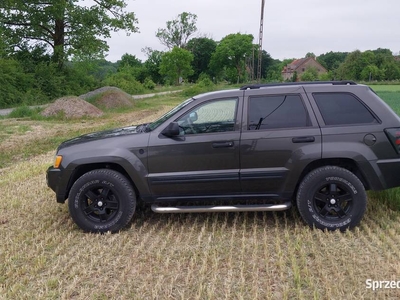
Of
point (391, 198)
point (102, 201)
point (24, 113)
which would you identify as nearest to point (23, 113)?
point (24, 113)

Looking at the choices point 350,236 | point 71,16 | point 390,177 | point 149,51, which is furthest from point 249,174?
point 149,51

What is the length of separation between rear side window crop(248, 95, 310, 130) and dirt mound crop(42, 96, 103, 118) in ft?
48.0

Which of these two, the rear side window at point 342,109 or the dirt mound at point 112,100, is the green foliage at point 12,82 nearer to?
the dirt mound at point 112,100

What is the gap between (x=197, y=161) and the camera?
4801 millimetres

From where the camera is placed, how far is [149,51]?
250 feet

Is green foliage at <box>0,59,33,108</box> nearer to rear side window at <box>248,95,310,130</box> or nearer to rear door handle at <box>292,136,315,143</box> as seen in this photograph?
rear side window at <box>248,95,310,130</box>

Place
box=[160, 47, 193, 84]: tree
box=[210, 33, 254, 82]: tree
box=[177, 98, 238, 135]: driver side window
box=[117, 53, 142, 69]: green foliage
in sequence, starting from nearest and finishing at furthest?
1. box=[177, 98, 238, 135]: driver side window
2. box=[160, 47, 193, 84]: tree
3. box=[210, 33, 254, 82]: tree
4. box=[117, 53, 142, 69]: green foliage

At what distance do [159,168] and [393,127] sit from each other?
9.23ft

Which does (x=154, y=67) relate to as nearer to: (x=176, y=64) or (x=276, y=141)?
(x=176, y=64)

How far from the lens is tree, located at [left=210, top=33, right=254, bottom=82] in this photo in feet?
234

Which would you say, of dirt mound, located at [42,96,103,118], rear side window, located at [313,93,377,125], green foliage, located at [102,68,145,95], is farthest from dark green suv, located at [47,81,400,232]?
green foliage, located at [102,68,145,95]

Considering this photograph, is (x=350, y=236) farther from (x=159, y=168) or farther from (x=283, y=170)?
(x=159, y=168)

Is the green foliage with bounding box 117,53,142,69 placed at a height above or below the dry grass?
above

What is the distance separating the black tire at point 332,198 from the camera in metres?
4.64
